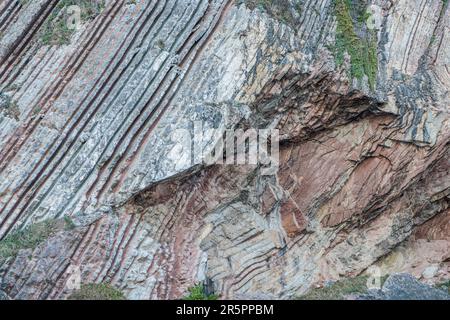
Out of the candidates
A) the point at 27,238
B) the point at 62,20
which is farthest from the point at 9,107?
the point at 27,238

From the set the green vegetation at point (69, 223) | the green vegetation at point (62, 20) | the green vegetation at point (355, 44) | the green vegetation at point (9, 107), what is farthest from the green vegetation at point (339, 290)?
the green vegetation at point (62, 20)

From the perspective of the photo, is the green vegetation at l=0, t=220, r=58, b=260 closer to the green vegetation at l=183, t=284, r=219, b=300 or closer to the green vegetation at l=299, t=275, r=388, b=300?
the green vegetation at l=183, t=284, r=219, b=300

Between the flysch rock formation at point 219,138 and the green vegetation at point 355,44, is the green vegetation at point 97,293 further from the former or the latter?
the green vegetation at point 355,44

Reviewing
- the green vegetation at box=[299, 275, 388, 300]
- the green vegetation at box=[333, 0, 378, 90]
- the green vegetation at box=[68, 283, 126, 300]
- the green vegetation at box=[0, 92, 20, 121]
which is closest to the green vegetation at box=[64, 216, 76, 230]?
the green vegetation at box=[68, 283, 126, 300]

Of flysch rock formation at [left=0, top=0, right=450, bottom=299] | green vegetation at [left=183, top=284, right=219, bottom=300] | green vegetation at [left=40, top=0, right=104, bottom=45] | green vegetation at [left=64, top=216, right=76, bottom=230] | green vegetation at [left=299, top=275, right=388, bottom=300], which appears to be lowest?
green vegetation at [left=183, top=284, right=219, bottom=300]
